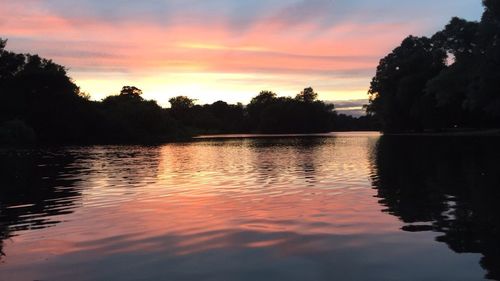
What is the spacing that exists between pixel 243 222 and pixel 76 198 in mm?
8324

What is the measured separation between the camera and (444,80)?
7106 cm

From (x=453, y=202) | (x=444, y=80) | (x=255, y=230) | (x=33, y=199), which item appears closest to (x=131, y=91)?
(x=444, y=80)

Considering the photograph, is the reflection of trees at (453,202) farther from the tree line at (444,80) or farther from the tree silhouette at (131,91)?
the tree silhouette at (131,91)

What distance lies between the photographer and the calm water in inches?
345

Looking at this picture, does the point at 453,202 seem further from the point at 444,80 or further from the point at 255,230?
the point at 444,80

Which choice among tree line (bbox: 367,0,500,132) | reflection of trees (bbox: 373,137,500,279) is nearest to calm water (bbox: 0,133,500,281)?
reflection of trees (bbox: 373,137,500,279)

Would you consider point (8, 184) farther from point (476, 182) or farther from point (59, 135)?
point (59, 135)

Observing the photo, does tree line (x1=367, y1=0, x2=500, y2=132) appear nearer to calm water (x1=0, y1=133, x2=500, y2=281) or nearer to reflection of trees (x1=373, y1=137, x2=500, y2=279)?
reflection of trees (x1=373, y1=137, x2=500, y2=279)

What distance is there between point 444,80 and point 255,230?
218ft

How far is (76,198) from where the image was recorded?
1844 cm

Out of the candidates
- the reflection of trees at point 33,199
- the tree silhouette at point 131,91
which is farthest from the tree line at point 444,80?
the tree silhouette at point 131,91

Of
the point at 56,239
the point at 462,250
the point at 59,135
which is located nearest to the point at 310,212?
the point at 462,250

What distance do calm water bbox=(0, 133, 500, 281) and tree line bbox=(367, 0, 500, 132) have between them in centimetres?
4650

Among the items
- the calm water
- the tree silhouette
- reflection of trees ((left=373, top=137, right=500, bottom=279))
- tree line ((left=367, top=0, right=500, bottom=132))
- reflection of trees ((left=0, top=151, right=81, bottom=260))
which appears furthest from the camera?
the tree silhouette
